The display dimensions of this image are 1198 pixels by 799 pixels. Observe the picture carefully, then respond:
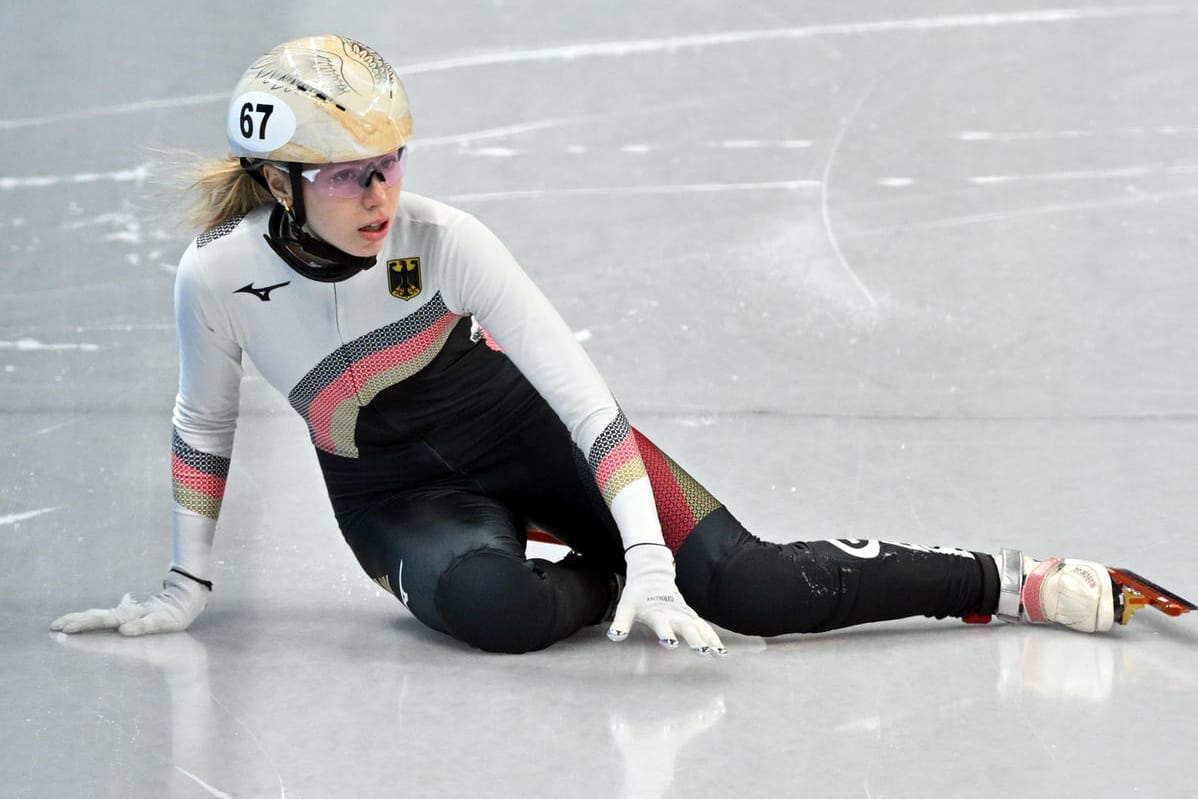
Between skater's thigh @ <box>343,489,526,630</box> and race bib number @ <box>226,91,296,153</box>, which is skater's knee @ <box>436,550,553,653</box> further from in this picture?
race bib number @ <box>226,91,296,153</box>

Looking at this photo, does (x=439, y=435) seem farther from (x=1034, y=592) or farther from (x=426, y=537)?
(x=1034, y=592)

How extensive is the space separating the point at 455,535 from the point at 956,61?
3.20 m

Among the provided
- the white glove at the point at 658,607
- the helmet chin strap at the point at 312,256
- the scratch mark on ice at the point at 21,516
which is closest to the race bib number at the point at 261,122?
the helmet chin strap at the point at 312,256

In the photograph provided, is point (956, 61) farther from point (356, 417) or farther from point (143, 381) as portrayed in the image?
point (356, 417)

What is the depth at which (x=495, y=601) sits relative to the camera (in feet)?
8.10

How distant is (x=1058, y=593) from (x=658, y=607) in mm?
681

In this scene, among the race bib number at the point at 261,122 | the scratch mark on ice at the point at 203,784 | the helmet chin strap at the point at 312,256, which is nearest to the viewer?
the scratch mark on ice at the point at 203,784

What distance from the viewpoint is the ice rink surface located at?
2238mm

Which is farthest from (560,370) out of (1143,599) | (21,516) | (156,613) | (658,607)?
(21,516)

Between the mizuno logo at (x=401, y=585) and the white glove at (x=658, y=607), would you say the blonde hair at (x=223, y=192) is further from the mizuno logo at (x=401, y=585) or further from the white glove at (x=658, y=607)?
the white glove at (x=658, y=607)

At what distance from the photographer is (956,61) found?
204 inches

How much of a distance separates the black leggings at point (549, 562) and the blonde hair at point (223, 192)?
44cm

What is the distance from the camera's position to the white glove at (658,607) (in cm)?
233

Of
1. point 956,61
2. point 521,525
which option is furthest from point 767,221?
point 521,525
